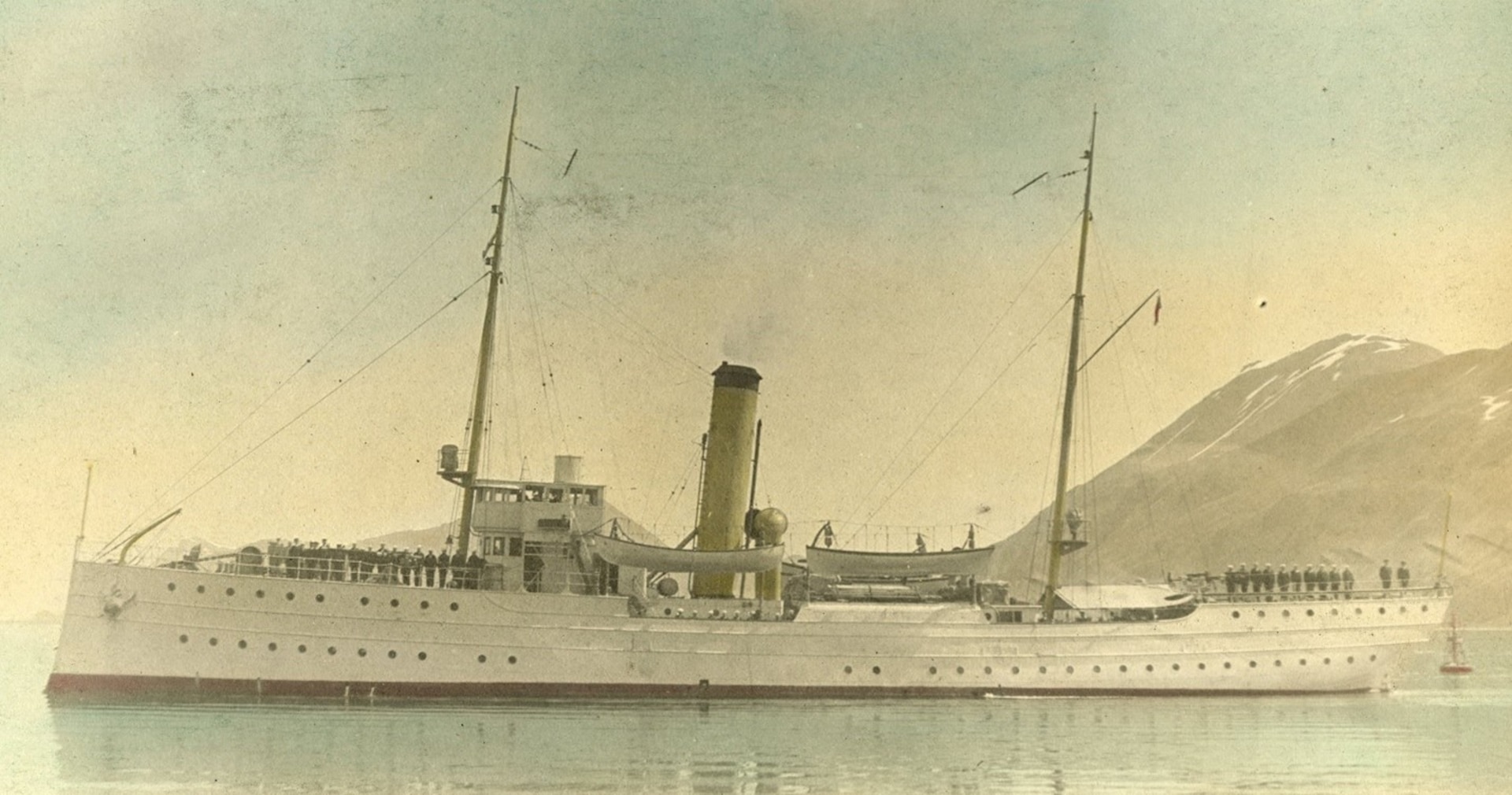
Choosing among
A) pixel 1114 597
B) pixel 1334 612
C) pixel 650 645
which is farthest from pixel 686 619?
pixel 1334 612

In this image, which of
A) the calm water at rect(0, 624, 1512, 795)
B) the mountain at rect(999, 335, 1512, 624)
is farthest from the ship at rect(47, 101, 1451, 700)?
the mountain at rect(999, 335, 1512, 624)

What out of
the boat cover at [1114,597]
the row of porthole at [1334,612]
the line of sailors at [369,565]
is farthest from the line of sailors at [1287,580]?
the line of sailors at [369,565]

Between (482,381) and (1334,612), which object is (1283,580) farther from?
(482,381)

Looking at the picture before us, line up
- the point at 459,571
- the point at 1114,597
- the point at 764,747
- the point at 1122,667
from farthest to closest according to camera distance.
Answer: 1. the point at 1114,597
2. the point at 1122,667
3. the point at 459,571
4. the point at 764,747

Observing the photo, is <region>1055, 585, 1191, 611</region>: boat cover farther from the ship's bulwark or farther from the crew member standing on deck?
the crew member standing on deck

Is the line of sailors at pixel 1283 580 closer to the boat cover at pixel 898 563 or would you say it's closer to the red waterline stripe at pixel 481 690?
the red waterline stripe at pixel 481 690

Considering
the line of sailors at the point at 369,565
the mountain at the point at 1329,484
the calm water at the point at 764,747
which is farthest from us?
the mountain at the point at 1329,484

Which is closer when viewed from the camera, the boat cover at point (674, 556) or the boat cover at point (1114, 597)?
the boat cover at point (674, 556)
